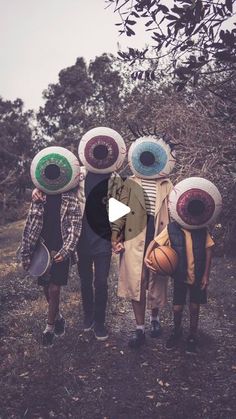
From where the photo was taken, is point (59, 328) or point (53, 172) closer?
point (53, 172)

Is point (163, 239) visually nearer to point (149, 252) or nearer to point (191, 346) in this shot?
point (149, 252)

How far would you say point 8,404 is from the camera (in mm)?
3799

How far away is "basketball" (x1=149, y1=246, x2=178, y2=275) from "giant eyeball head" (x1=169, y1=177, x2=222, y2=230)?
0.34 meters

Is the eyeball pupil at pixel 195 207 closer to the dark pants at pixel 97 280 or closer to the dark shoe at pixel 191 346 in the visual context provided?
the dark pants at pixel 97 280

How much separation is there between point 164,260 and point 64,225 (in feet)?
3.92

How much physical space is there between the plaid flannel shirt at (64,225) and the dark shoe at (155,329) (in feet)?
4.38

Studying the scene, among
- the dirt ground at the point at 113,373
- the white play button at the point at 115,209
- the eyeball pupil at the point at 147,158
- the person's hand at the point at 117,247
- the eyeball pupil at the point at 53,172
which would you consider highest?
the eyeball pupil at the point at 147,158

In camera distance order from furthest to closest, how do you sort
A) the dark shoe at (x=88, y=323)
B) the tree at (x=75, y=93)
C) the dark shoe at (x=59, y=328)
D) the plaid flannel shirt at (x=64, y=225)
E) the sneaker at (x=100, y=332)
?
the tree at (x=75, y=93)
the dark shoe at (x=88, y=323)
the dark shoe at (x=59, y=328)
the sneaker at (x=100, y=332)
the plaid flannel shirt at (x=64, y=225)

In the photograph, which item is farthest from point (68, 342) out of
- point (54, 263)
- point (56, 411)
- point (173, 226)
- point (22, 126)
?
point (22, 126)

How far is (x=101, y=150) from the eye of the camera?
4781 millimetres

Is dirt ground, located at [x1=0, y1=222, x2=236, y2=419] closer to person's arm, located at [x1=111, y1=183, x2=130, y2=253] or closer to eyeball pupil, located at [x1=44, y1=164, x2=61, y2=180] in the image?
person's arm, located at [x1=111, y1=183, x2=130, y2=253]

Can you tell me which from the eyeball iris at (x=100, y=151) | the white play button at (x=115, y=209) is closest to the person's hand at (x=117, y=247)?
the white play button at (x=115, y=209)

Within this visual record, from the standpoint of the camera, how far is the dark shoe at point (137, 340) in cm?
488

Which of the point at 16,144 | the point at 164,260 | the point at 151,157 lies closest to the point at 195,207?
the point at 164,260
